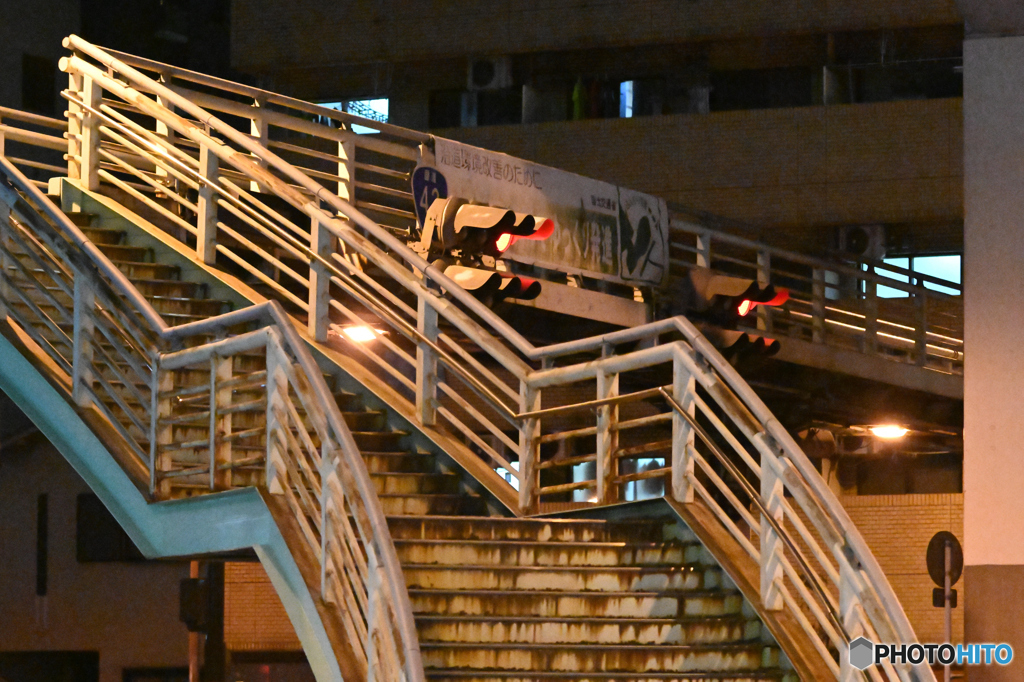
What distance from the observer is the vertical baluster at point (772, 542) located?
756 cm

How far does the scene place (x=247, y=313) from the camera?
28.3 ft

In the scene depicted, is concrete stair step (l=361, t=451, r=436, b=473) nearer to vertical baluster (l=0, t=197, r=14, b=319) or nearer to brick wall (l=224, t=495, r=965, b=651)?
vertical baluster (l=0, t=197, r=14, b=319)

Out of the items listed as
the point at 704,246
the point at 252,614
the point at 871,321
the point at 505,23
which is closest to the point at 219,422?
the point at 704,246

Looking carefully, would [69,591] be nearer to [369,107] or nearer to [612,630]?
[369,107]

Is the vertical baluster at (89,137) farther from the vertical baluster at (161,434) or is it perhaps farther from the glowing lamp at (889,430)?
the glowing lamp at (889,430)

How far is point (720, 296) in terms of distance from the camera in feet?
43.4

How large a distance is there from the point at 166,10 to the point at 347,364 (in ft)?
56.4

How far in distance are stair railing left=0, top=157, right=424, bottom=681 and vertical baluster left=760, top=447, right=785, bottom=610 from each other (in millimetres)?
1900

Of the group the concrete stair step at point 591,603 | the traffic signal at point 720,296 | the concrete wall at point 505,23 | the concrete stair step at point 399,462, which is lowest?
the concrete stair step at point 591,603

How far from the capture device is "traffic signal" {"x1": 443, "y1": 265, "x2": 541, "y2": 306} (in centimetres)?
1098

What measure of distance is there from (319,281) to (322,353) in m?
0.49

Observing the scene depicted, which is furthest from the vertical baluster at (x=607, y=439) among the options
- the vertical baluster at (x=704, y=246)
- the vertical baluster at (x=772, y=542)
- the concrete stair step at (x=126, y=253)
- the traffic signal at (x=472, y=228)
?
the vertical baluster at (x=704, y=246)

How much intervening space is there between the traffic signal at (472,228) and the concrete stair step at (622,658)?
446cm

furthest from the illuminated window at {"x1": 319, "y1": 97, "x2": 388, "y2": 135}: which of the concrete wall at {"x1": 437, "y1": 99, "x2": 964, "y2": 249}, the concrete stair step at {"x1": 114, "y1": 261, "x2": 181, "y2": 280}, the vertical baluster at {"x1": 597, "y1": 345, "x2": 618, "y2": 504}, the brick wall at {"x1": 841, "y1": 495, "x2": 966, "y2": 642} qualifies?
the vertical baluster at {"x1": 597, "y1": 345, "x2": 618, "y2": 504}
